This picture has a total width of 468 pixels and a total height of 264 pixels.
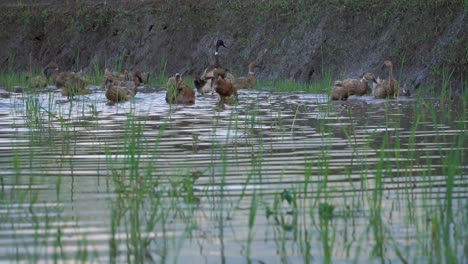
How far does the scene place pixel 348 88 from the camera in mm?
18422

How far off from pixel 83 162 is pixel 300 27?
2000 centimetres

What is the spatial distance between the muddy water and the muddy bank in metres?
7.05

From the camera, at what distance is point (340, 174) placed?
7.42m

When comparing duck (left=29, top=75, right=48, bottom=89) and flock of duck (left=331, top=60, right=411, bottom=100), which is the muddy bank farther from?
duck (left=29, top=75, right=48, bottom=89)

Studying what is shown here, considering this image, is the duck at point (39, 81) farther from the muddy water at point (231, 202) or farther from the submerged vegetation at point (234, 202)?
the muddy water at point (231, 202)

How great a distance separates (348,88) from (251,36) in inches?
462

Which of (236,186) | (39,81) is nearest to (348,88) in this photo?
(39,81)

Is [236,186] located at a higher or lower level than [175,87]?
lower

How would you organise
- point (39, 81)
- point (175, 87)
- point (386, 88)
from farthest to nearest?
1. point (39, 81)
2. point (386, 88)
3. point (175, 87)

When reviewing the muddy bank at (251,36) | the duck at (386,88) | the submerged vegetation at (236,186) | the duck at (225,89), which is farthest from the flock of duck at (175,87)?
the duck at (386,88)

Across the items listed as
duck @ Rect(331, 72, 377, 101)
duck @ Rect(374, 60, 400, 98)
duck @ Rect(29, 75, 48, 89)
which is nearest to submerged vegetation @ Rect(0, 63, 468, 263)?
duck @ Rect(331, 72, 377, 101)

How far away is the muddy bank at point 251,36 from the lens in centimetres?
2231

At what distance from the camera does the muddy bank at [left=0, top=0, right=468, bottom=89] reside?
2231cm

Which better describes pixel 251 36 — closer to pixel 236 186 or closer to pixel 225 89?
pixel 225 89
